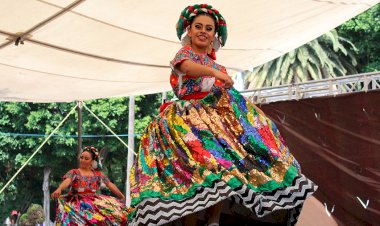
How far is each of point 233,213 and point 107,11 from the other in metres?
3.09

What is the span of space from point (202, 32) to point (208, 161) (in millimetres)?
866

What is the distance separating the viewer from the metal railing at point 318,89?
8.00 meters

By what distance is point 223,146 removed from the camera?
381 centimetres

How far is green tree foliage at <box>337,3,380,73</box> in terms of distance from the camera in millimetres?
21125

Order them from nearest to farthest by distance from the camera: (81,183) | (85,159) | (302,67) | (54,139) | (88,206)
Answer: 1. (88,206)
2. (81,183)
3. (85,159)
4. (302,67)
5. (54,139)

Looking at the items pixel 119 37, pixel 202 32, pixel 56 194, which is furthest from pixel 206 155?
pixel 56 194

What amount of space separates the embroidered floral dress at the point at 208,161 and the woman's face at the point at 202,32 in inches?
2.9

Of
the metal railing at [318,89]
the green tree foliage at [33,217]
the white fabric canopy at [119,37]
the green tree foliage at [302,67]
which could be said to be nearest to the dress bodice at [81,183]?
the white fabric canopy at [119,37]

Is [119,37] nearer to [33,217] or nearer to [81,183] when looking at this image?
[81,183]

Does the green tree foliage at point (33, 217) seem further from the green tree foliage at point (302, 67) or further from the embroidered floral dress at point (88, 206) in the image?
the green tree foliage at point (302, 67)

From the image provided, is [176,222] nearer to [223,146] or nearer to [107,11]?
[223,146]

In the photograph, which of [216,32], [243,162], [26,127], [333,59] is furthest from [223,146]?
[26,127]

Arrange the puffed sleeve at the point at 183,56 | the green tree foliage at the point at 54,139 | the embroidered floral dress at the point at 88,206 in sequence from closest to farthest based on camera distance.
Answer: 1. the puffed sleeve at the point at 183,56
2. the embroidered floral dress at the point at 88,206
3. the green tree foliage at the point at 54,139

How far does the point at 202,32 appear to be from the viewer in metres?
4.14
